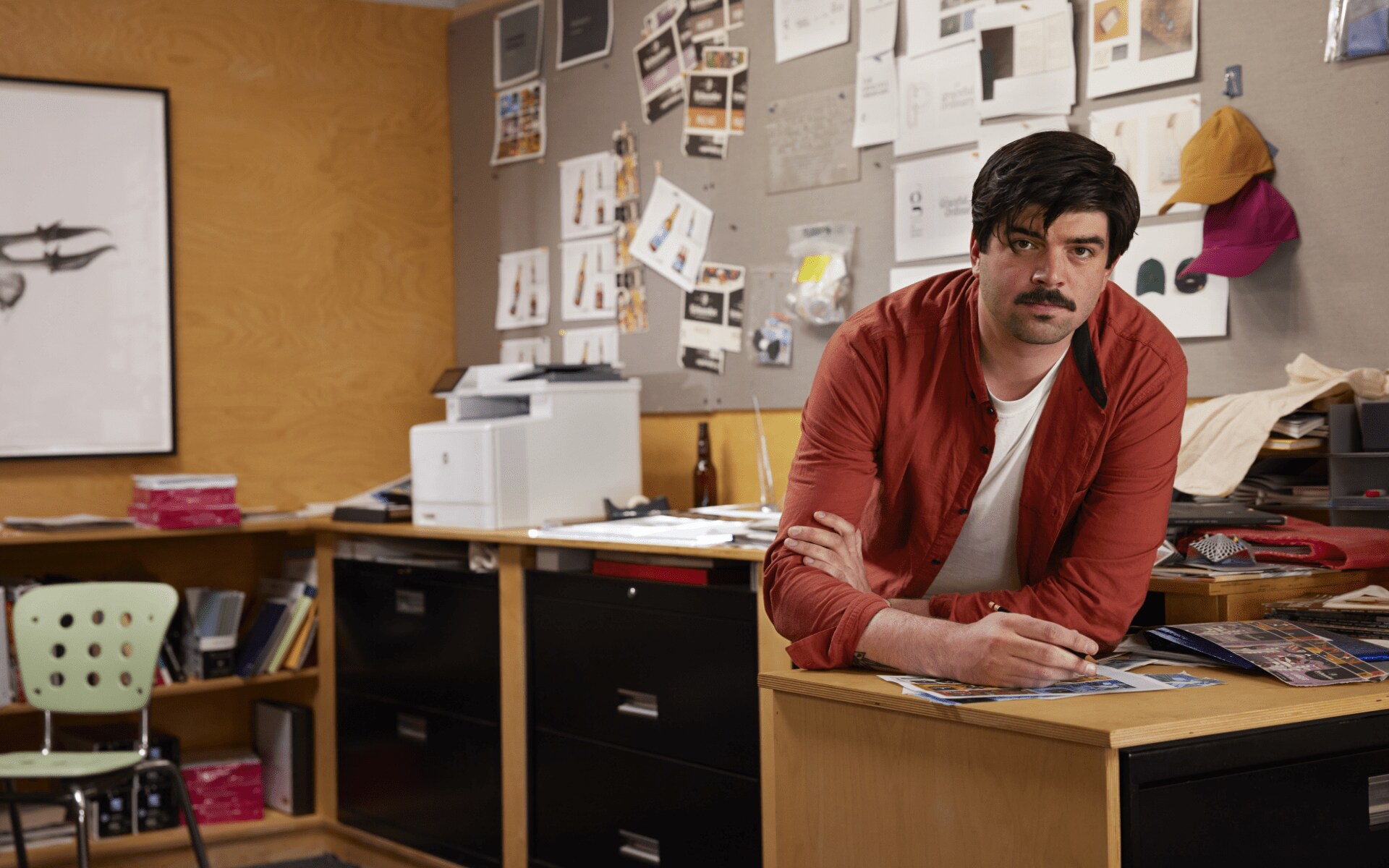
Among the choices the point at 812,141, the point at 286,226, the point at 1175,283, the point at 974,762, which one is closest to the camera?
the point at 974,762

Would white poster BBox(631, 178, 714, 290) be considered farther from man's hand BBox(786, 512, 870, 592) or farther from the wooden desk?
the wooden desk

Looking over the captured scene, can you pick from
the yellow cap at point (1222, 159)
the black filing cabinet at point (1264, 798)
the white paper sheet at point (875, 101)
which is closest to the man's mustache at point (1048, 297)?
the black filing cabinet at point (1264, 798)

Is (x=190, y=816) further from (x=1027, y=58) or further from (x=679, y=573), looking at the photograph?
(x=1027, y=58)

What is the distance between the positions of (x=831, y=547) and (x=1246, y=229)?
113 cm

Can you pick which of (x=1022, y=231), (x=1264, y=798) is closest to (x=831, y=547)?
(x=1022, y=231)

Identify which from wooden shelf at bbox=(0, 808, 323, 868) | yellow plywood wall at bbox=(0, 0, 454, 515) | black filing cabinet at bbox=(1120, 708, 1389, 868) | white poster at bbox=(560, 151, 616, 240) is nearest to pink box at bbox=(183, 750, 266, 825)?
wooden shelf at bbox=(0, 808, 323, 868)

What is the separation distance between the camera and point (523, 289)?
407 centimetres

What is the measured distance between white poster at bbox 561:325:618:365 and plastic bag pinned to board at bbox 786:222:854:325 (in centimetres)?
69

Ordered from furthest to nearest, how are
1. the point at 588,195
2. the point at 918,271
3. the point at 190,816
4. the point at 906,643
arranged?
the point at 588,195 < the point at 918,271 < the point at 190,816 < the point at 906,643

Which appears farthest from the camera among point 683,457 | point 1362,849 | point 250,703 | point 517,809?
point 250,703

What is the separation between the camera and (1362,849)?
1.52m

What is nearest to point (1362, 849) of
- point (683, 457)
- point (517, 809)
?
point (517, 809)

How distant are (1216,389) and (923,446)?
948 millimetres

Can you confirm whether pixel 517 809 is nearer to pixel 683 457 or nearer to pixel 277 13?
pixel 683 457
